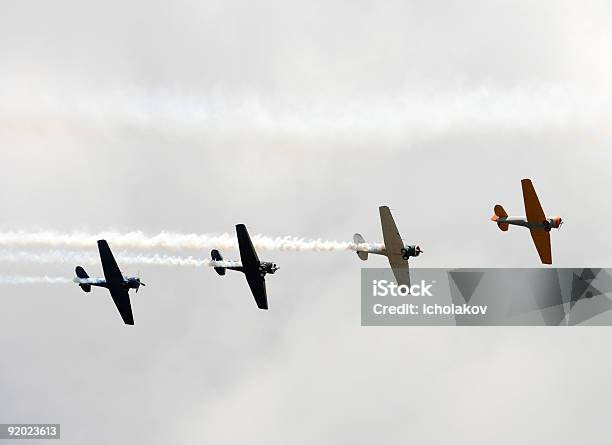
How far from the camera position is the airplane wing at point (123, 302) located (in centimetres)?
7469

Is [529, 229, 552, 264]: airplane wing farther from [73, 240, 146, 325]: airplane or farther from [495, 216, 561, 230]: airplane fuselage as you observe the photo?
[73, 240, 146, 325]: airplane

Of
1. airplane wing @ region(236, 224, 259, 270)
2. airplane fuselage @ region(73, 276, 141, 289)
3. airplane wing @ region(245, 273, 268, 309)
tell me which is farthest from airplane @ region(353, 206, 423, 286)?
airplane fuselage @ region(73, 276, 141, 289)

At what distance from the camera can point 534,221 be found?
73.7 m

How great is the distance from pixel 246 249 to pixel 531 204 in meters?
14.7

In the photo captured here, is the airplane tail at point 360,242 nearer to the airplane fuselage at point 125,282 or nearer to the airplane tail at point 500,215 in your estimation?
the airplane tail at point 500,215

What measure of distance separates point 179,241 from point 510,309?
19745mm

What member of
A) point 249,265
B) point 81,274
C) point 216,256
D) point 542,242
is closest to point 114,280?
point 81,274

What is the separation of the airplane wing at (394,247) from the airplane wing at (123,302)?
1390cm

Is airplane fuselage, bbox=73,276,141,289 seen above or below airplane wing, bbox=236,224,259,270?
below

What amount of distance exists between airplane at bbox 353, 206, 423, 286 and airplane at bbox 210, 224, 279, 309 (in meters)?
5.72

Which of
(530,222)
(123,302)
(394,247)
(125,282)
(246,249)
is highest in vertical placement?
(530,222)

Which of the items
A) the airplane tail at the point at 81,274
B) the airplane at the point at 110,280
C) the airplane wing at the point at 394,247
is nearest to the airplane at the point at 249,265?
the airplane at the point at 110,280

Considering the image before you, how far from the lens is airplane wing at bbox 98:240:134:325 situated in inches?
2852

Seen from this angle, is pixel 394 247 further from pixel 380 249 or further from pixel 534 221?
pixel 534 221
